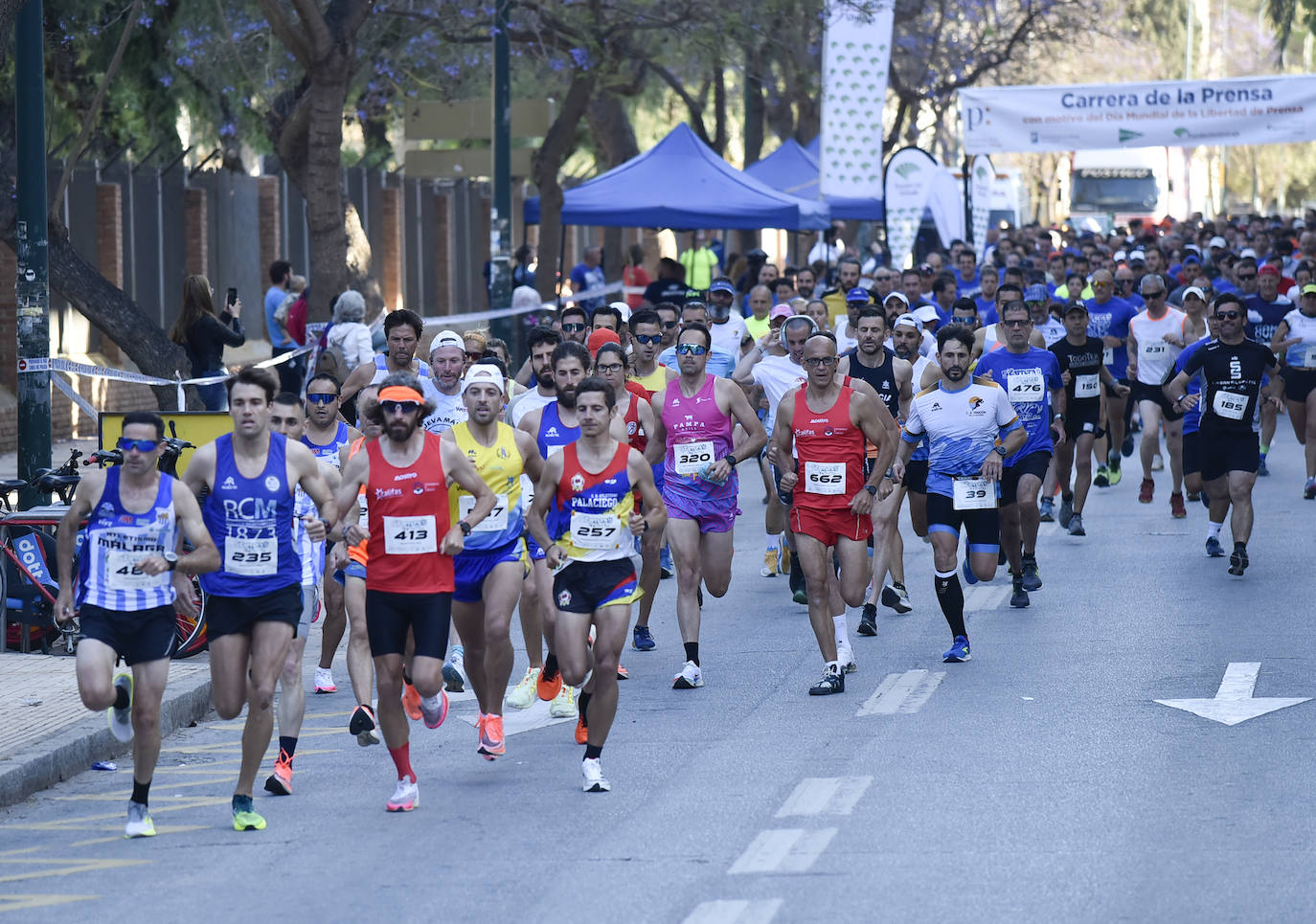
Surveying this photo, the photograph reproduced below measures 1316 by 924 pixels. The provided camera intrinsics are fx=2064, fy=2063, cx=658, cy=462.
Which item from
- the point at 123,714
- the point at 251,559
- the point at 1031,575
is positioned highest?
the point at 251,559

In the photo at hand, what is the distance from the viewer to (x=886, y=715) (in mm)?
9711

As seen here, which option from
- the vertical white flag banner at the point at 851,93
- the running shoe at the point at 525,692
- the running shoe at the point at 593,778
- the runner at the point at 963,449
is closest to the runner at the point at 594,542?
the running shoe at the point at 593,778

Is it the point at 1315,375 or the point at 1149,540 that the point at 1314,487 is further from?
the point at 1149,540

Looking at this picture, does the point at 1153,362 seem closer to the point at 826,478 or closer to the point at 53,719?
the point at 826,478

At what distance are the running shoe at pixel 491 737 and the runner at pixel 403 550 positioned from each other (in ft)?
2.07

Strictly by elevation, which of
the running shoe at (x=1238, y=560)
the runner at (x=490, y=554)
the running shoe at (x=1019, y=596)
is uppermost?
the runner at (x=490, y=554)

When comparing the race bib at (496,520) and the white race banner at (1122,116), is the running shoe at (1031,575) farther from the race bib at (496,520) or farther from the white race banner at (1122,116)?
the white race banner at (1122,116)

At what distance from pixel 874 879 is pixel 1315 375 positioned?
1239 cm

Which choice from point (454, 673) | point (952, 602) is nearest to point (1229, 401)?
point (952, 602)

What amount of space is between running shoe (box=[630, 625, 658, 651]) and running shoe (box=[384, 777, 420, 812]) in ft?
12.4

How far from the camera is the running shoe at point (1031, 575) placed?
13.4 meters

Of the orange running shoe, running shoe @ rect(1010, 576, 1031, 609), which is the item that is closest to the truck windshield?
running shoe @ rect(1010, 576, 1031, 609)

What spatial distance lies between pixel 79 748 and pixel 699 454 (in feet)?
12.0

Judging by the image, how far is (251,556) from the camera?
7.95m
